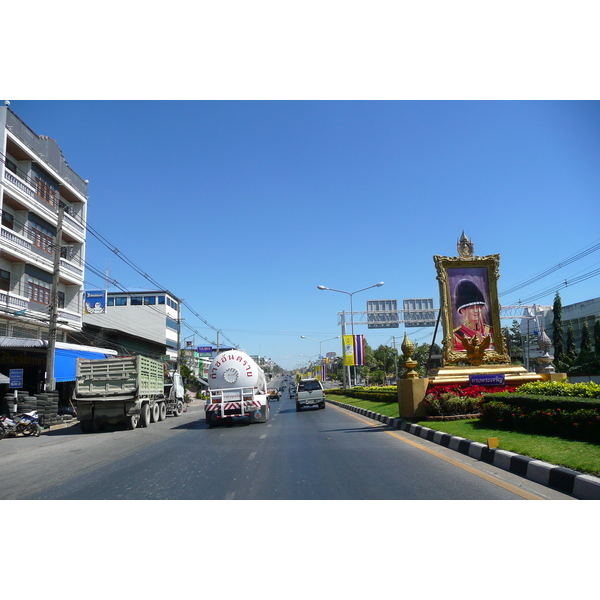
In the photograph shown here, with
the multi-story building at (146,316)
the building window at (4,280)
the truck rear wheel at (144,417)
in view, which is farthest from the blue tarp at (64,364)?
the multi-story building at (146,316)

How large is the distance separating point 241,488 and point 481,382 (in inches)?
404

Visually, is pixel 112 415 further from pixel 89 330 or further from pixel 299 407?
pixel 89 330

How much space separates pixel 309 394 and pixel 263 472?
22.1 metres

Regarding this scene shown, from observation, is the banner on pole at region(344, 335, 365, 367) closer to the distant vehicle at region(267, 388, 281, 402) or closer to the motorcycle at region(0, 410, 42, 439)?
the distant vehicle at region(267, 388, 281, 402)

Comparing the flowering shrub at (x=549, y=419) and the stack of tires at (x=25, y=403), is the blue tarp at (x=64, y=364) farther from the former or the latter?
the flowering shrub at (x=549, y=419)

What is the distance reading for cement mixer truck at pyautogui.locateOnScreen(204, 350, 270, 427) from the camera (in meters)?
19.2

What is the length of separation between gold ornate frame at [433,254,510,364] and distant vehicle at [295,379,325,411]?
14023mm

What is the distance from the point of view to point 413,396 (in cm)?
1534

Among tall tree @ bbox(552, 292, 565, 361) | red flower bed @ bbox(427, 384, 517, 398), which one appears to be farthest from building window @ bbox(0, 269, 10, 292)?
tall tree @ bbox(552, 292, 565, 361)

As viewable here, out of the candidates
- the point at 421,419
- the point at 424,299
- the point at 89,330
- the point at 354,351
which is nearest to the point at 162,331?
the point at 89,330

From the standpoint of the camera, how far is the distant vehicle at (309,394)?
29828 mm

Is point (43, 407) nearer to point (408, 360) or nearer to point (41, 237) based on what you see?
point (41, 237)

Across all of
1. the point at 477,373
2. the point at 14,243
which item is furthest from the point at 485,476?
the point at 14,243

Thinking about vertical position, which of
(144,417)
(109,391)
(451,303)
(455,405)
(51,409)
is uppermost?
(451,303)
